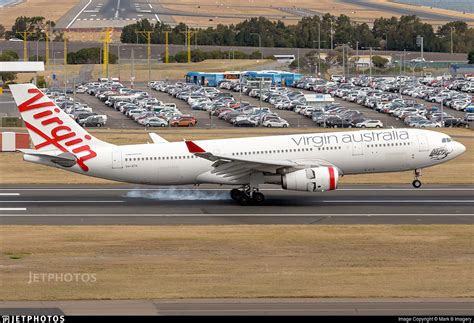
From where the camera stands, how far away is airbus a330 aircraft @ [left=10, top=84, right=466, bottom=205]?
54.5m

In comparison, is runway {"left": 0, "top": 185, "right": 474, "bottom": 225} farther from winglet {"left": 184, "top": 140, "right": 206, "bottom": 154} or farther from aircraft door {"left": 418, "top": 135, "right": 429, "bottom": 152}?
winglet {"left": 184, "top": 140, "right": 206, "bottom": 154}

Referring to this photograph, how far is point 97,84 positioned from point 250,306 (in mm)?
146134

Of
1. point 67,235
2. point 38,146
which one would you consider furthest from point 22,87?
point 67,235

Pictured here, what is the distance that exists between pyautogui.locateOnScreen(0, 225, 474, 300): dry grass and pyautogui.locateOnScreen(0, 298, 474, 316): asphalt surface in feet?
3.07

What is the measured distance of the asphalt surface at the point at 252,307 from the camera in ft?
99.6

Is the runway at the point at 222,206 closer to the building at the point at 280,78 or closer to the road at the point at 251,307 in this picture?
the road at the point at 251,307

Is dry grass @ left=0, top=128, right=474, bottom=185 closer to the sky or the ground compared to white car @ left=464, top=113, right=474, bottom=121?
closer to the ground

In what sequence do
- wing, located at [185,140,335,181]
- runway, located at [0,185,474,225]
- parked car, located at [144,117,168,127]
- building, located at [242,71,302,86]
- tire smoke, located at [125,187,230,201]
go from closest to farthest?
1. runway, located at [0,185,474,225]
2. wing, located at [185,140,335,181]
3. tire smoke, located at [125,187,230,201]
4. parked car, located at [144,117,168,127]
5. building, located at [242,71,302,86]

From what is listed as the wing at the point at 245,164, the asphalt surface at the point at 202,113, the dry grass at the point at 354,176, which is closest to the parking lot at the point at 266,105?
the asphalt surface at the point at 202,113

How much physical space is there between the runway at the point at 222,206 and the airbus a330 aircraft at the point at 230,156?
159cm

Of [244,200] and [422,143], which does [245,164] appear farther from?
[422,143]

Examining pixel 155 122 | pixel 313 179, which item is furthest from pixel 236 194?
pixel 155 122

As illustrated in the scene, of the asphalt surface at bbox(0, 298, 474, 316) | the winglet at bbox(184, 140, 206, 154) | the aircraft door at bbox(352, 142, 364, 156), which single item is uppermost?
the winglet at bbox(184, 140, 206, 154)

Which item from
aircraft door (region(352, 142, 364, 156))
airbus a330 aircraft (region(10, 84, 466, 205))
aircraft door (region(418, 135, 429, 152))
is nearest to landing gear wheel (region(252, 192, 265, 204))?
airbus a330 aircraft (region(10, 84, 466, 205))
